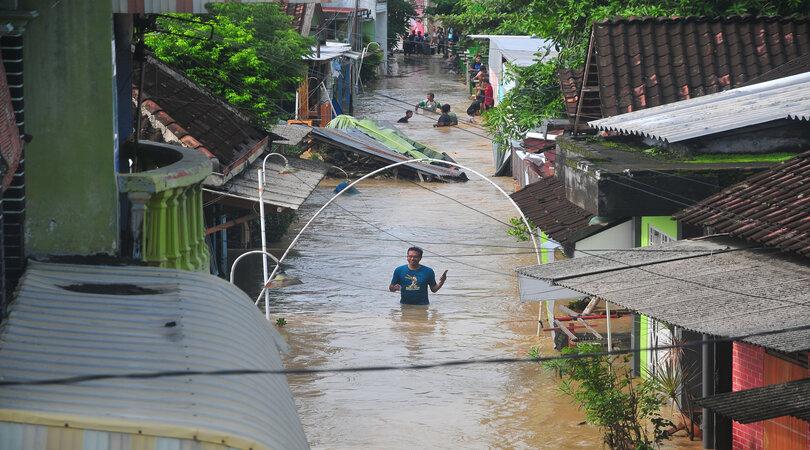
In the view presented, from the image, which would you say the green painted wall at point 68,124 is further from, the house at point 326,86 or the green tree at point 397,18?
the green tree at point 397,18

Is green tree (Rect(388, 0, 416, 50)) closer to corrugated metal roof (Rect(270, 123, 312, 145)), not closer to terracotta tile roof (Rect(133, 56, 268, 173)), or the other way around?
corrugated metal roof (Rect(270, 123, 312, 145))

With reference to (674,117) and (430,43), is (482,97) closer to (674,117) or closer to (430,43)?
(674,117)

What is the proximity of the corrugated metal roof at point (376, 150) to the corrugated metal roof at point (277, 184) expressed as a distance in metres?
10.3

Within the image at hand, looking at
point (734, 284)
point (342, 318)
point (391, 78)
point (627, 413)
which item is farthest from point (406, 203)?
point (391, 78)

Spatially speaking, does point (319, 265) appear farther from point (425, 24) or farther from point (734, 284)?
point (425, 24)

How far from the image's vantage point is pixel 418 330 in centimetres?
1745

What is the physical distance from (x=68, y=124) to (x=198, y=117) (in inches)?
421

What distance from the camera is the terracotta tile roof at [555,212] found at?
13.5 meters

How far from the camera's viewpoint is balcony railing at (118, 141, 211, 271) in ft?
24.6

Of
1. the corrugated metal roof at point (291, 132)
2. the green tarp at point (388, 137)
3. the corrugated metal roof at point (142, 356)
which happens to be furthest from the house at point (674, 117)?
the green tarp at point (388, 137)

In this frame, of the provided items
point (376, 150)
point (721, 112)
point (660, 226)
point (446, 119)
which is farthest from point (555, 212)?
point (446, 119)

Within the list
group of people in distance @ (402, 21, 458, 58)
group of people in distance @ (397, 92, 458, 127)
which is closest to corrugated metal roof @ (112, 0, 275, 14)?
group of people in distance @ (397, 92, 458, 127)

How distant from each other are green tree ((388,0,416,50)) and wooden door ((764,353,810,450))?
2243 inches

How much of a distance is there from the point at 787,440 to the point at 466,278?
11.1m
